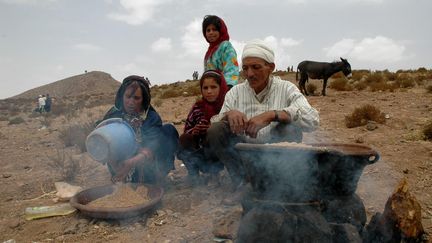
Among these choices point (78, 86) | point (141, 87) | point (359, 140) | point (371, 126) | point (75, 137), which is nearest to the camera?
point (141, 87)

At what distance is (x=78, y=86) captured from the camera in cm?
6262

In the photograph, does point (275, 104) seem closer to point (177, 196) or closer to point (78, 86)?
point (177, 196)

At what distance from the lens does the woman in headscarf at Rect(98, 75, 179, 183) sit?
3.29 meters

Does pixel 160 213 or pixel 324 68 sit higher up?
pixel 324 68

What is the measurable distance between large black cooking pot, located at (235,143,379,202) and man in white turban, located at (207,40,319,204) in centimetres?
48

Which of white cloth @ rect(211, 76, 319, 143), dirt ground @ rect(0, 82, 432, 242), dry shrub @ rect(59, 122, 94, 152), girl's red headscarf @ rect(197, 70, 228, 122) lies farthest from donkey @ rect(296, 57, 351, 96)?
white cloth @ rect(211, 76, 319, 143)

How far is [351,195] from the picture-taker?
1.98 m

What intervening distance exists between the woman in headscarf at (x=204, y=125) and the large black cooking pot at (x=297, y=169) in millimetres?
1536

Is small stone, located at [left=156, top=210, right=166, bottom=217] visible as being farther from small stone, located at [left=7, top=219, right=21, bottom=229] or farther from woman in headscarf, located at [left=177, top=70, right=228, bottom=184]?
small stone, located at [left=7, top=219, right=21, bottom=229]


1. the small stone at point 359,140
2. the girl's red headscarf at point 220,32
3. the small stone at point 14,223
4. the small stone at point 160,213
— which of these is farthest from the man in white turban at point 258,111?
the small stone at point 359,140

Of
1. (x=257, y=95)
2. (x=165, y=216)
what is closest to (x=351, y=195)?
(x=257, y=95)

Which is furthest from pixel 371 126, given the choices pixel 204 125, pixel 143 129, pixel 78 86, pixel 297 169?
pixel 78 86

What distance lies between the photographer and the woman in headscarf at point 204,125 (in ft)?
11.1

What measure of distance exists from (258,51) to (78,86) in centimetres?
6558
